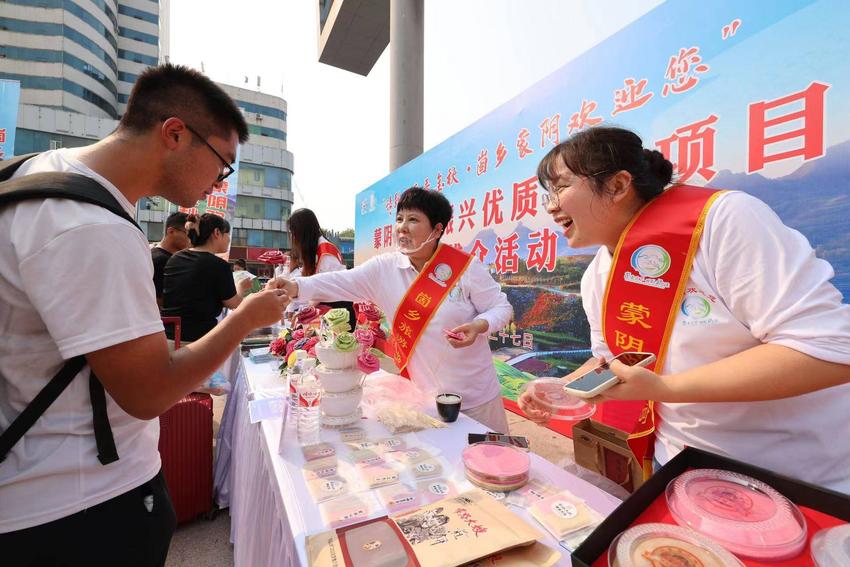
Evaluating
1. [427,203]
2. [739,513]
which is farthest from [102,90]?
[739,513]

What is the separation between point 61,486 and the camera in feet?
2.49

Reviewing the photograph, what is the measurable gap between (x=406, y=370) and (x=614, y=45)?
267 centimetres

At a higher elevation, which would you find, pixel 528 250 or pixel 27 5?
pixel 27 5

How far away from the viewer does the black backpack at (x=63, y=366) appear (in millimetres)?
713

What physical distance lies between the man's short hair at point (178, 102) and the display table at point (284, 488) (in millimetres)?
994

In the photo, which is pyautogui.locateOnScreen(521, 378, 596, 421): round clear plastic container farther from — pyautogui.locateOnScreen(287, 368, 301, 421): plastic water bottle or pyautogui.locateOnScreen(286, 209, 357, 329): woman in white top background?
pyautogui.locateOnScreen(286, 209, 357, 329): woman in white top background

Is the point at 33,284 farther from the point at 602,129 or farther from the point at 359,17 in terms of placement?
the point at 359,17

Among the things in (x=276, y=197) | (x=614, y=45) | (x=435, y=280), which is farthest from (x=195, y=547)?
(x=276, y=197)

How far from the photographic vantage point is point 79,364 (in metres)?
0.76

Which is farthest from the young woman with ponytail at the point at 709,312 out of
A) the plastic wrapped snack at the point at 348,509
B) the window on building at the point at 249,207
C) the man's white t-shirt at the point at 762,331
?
the window on building at the point at 249,207

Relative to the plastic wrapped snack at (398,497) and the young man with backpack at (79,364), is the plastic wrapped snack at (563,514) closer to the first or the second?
the plastic wrapped snack at (398,497)

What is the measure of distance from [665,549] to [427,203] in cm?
169

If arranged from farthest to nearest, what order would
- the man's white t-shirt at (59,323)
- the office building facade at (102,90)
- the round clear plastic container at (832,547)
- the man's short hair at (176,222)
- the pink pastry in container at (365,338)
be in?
the office building facade at (102,90), the man's short hair at (176,222), the pink pastry in container at (365,338), the man's white t-shirt at (59,323), the round clear plastic container at (832,547)

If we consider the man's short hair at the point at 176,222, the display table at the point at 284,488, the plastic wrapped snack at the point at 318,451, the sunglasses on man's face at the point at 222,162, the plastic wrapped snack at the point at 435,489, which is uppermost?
→ the man's short hair at the point at 176,222
